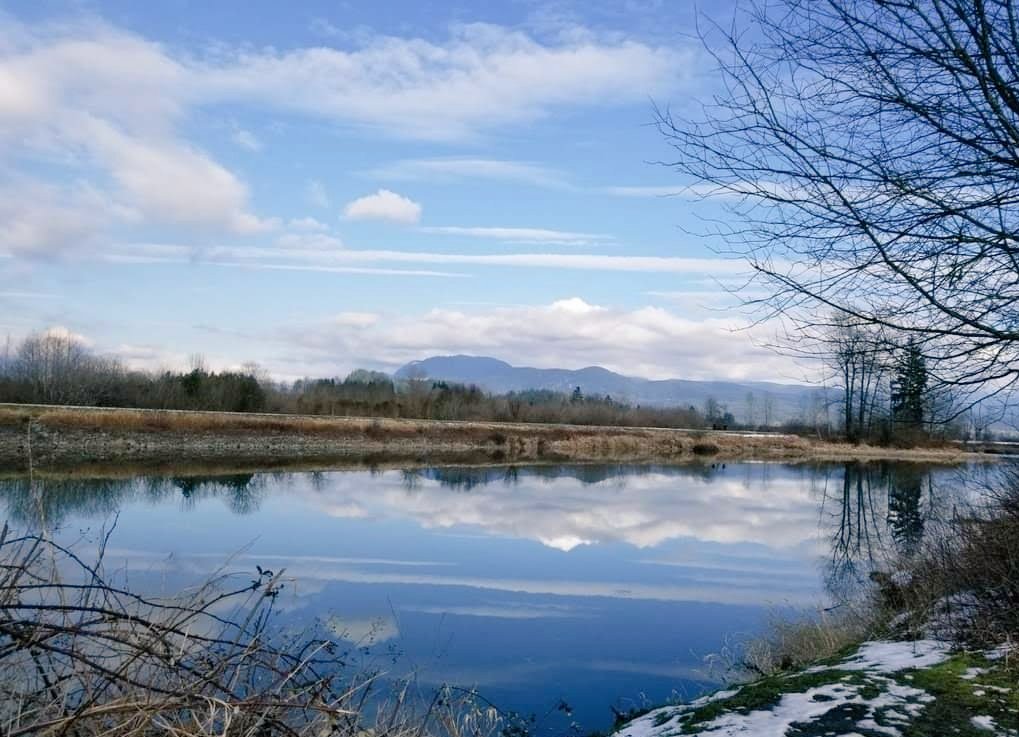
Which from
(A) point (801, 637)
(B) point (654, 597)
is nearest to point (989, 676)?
(A) point (801, 637)

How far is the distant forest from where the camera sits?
53.4 meters

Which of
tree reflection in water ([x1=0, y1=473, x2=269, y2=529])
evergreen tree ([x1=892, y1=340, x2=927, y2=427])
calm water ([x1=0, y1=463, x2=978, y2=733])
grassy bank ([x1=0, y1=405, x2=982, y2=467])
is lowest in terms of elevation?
calm water ([x1=0, y1=463, x2=978, y2=733])

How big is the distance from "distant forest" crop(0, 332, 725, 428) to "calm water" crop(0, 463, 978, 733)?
27.1 m

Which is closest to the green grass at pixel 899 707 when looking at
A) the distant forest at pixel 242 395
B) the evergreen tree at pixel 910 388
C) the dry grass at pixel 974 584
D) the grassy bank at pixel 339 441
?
the dry grass at pixel 974 584

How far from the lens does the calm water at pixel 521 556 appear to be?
9625 millimetres

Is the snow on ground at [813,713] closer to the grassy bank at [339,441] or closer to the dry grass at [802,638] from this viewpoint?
the dry grass at [802,638]

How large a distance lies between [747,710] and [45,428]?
35113 mm

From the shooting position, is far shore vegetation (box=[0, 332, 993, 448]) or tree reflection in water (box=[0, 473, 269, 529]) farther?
far shore vegetation (box=[0, 332, 993, 448])

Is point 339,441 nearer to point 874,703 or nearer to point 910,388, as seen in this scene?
point 910,388

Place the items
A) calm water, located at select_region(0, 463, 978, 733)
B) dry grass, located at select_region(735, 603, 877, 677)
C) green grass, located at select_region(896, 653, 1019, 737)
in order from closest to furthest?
green grass, located at select_region(896, 653, 1019, 737), dry grass, located at select_region(735, 603, 877, 677), calm water, located at select_region(0, 463, 978, 733)

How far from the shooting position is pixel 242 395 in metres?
55.6

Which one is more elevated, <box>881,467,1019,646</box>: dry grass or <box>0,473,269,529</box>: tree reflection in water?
<box>881,467,1019,646</box>: dry grass

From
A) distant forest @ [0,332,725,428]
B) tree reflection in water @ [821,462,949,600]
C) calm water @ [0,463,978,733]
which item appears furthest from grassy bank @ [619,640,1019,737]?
distant forest @ [0,332,725,428]

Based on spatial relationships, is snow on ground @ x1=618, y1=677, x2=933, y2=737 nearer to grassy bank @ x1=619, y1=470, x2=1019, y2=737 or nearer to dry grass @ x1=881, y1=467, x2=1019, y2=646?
grassy bank @ x1=619, y1=470, x2=1019, y2=737
